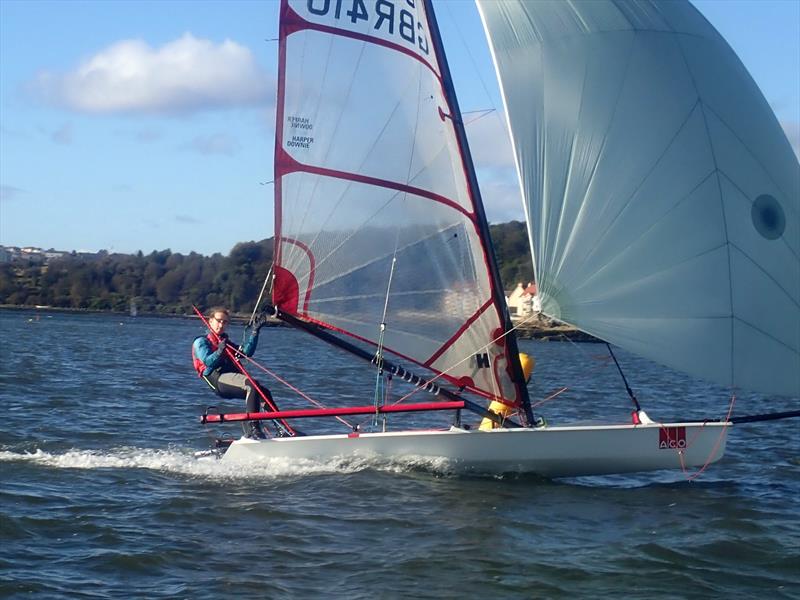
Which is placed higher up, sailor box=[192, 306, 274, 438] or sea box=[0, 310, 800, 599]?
sailor box=[192, 306, 274, 438]

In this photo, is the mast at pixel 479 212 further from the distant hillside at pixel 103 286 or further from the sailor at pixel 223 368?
the distant hillside at pixel 103 286

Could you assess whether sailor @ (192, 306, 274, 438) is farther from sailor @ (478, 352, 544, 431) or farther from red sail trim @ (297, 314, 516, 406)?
sailor @ (478, 352, 544, 431)

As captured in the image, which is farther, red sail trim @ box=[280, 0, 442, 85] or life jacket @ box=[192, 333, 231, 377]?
life jacket @ box=[192, 333, 231, 377]

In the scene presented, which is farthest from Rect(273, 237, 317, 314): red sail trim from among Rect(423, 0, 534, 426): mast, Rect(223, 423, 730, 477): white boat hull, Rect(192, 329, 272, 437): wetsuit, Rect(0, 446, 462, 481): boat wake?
Rect(423, 0, 534, 426): mast

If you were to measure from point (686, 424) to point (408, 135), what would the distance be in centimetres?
322

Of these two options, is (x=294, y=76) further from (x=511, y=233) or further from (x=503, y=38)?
(x=511, y=233)

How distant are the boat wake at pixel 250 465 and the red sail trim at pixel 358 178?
2.11m

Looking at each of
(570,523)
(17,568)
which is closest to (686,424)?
(570,523)

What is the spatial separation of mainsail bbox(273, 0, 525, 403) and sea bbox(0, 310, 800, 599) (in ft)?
3.58

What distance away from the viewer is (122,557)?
22.0 ft

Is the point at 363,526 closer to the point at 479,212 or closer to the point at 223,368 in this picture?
the point at 223,368

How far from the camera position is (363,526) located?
764 cm

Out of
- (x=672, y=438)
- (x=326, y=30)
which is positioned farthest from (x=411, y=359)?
(x=326, y=30)

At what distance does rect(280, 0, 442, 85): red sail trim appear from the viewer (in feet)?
28.4
